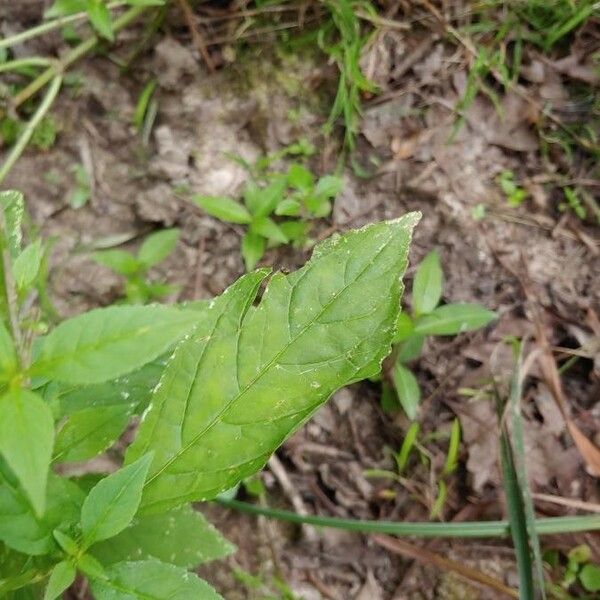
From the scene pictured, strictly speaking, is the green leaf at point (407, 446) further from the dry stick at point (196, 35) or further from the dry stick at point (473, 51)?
the dry stick at point (196, 35)

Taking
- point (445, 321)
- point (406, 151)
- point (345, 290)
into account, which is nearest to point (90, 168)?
point (406, 151)

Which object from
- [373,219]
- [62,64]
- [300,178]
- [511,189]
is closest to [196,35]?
[62,64]

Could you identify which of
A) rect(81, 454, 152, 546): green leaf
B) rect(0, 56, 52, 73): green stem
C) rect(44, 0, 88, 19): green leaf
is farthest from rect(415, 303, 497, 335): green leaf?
rect(0, 56, 52, 73): green stem

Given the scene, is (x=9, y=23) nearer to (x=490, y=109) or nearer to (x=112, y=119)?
(x=112, y=119)

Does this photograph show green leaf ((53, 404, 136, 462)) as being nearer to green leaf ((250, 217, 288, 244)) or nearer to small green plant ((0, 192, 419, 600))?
small green plant ((0, 192, 419, 600))

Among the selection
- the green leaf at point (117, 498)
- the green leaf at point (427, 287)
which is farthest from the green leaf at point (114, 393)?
the green leaf at point (427, 287)

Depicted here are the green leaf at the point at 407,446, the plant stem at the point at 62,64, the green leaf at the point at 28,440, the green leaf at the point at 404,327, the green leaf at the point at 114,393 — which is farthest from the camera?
the plant stem at the point at 62,64
